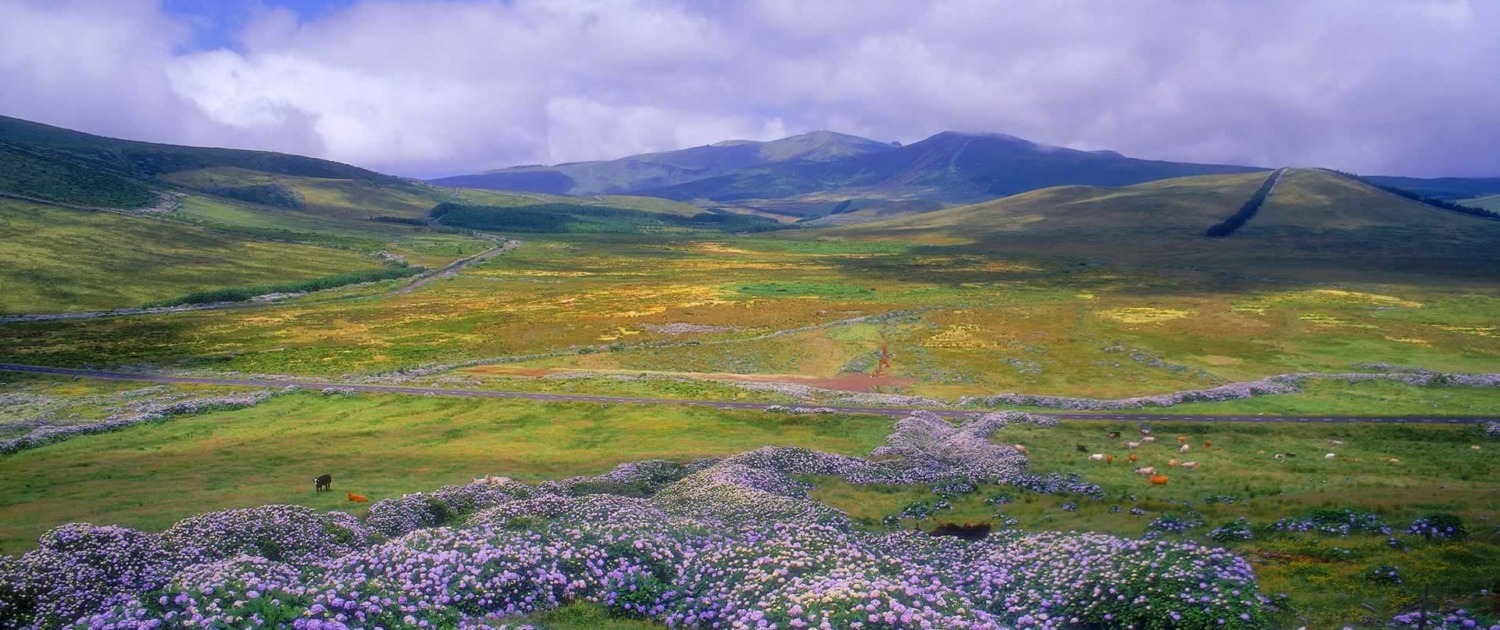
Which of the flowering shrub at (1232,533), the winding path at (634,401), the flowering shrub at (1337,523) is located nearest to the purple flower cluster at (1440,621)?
the flowering shrub at (1232,533)

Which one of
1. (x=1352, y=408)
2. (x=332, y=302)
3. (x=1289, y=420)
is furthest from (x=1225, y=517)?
(x=332, y=302)

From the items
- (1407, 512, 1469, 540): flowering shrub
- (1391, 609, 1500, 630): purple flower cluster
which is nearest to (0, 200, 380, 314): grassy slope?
(1391, 609, 1500, 630): purple flower cluster

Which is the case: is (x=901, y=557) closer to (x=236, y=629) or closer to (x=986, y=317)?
(x=236, y=629)

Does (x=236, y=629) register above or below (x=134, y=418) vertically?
above

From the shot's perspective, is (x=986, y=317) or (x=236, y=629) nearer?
(x=236, y=629)

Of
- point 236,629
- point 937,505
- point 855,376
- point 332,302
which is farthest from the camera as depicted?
point 332,302

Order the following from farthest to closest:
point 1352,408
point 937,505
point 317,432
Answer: point 1352,408, point 317,432, point 937,505

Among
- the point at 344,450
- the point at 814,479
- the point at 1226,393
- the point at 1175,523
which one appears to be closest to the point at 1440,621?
the point at 1175,523
